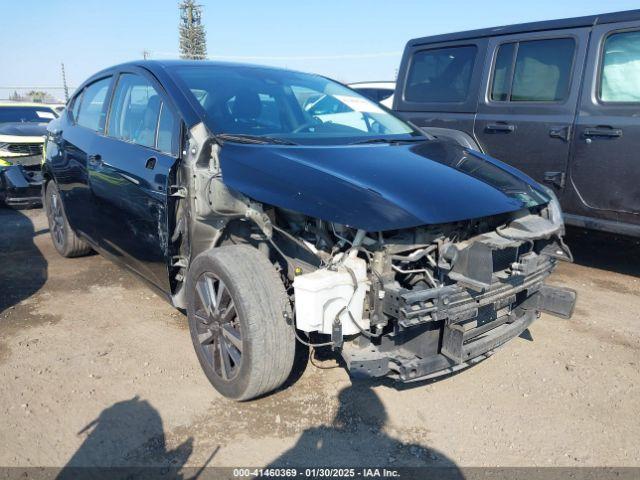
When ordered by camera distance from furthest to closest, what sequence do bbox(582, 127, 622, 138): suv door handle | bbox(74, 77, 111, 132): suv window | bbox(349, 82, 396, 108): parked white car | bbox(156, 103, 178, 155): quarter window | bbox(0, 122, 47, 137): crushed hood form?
bbox(349, 82, 396, 108): parked white car
bbox(0, 122, 47, 137): crushed hood
bbox(582, 127, 622, 138): suv door handle
bbox(74, 77, 111, 132): suv window
bbox(156, 103, 178, 155): quarter window

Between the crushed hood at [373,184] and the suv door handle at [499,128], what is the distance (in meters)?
1.88

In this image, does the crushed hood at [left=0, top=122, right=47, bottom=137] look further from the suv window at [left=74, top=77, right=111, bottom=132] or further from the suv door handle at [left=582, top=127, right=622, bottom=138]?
the suv door handle at [left=582, top=127, right=622, bottom=138]

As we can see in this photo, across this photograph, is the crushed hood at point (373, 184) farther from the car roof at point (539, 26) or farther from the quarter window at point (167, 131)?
the car roof at point (539, 26)

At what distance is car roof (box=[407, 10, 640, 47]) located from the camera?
14.0 feet

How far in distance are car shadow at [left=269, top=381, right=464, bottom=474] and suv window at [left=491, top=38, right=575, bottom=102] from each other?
337 cm

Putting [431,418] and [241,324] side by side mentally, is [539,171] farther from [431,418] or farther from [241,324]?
[241,324]

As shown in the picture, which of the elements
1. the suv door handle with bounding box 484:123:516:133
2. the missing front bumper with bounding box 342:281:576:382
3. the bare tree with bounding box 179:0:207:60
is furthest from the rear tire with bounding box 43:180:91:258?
the bare tree with bounding box 179:0:207:60

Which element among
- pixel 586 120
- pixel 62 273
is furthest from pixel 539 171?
pixel 62 273

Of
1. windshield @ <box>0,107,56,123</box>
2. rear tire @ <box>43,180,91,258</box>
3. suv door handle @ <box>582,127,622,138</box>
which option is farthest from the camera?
windshield @ <box>0,107,56,123</box>

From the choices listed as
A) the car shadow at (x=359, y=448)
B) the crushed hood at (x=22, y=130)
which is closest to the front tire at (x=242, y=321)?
the car shadow at (x=359, y=448)

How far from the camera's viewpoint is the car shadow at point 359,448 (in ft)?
7.78

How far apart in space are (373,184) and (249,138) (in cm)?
88

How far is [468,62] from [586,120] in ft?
4.45

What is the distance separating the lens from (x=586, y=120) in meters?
4.36
